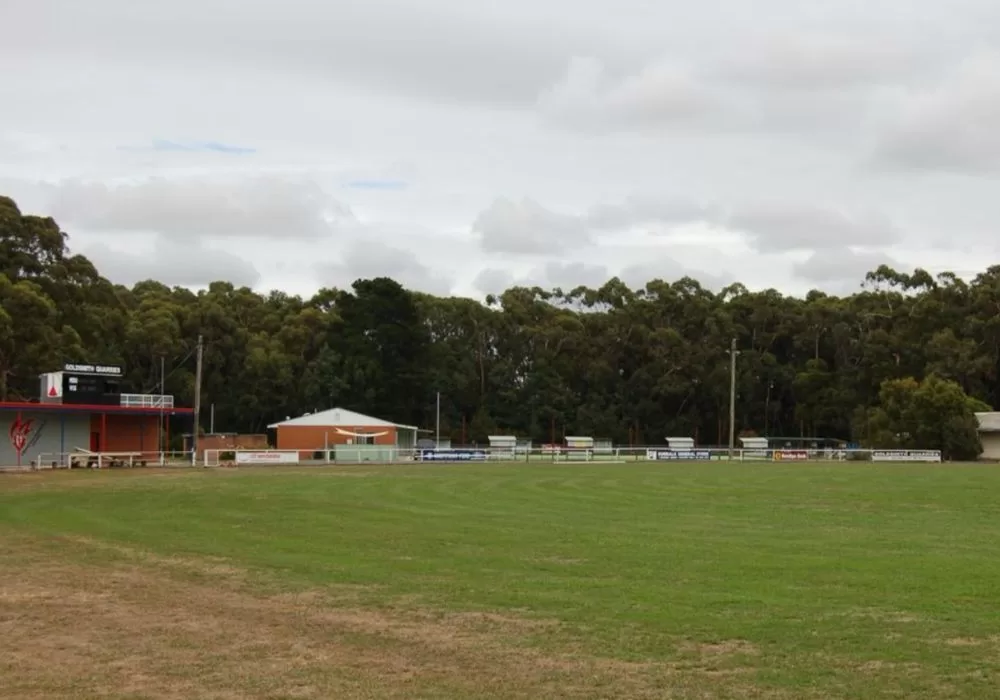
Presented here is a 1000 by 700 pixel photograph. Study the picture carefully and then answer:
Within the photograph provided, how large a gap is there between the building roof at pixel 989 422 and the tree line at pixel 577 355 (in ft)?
33.6

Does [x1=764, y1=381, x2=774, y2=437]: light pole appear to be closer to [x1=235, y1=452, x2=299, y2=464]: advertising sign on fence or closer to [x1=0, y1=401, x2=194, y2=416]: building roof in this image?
[x1=235, y1=452, x2=299, y2=464]: advertising sign on fence

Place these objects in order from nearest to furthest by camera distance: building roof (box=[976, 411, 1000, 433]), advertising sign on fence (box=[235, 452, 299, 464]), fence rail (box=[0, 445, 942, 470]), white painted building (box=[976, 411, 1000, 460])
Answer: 1. fence rail (box=[0, 445, 942, 470])
2. advertising sign on fence (box=[235, 452, 299, 464])
3. building roof (box=[976, 411, 1000, 433])
4. white painted building (box=[976, 411, 1000, 460])

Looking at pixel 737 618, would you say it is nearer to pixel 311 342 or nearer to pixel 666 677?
pixel 666 677

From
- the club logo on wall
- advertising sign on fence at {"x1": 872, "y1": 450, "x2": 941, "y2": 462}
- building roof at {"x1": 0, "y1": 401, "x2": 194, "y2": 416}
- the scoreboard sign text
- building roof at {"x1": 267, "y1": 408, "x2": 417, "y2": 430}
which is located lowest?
advertising sign on fence at {"x1": 872, "y1": 450, "x2": 941, "y2": 462}

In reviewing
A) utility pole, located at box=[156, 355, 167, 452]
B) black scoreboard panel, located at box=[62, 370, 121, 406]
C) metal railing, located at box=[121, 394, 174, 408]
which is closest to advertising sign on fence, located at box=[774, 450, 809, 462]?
metal railing, located at box=[121, 394, 174, 408]

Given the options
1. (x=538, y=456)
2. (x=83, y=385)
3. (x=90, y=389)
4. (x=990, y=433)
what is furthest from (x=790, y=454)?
(x=83, y=385)

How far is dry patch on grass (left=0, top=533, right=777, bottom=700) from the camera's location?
843cm

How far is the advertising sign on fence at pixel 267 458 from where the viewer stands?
6157 cm

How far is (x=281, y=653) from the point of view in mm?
9742

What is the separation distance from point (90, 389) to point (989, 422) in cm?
6607

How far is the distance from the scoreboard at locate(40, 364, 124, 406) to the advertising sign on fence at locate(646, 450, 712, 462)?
120ft

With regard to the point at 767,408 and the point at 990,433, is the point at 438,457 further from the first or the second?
the point at 767,408

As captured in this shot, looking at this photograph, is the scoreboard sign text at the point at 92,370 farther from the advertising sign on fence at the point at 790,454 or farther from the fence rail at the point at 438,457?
the advertising sign on fence at the point at 790,454

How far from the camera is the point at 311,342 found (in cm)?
10756
